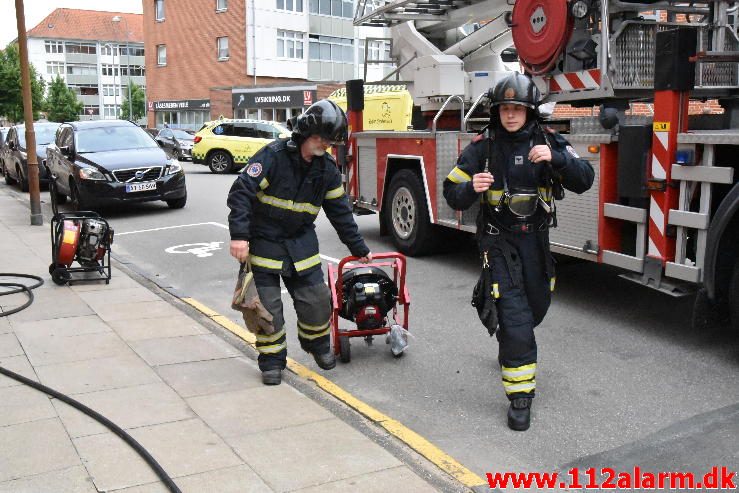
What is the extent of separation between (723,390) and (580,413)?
981mm

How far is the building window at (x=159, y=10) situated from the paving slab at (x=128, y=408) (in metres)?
51.9

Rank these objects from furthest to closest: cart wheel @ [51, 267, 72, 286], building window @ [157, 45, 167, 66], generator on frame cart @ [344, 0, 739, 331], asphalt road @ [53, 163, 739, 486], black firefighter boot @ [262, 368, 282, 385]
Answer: building window @ [157, 45, 167, 66], cart wheel @ [51, 267, 72, 286], generator on frame cart @ [344, 0, 739, 331], black firefighter boot @ [262, 368, 282, 385], asphalt road @ [53, 163, 739, 486]

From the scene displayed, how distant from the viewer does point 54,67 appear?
10031 centimetres

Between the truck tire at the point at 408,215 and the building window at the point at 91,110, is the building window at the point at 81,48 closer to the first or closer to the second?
the building window at the point at 91,110

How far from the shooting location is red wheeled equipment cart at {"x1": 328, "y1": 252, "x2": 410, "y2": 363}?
538 centimetres

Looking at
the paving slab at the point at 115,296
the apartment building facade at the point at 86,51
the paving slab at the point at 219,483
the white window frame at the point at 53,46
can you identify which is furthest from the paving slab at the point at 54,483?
the white window frame at the point at 53,46

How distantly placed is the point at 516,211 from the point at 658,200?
1.78 m

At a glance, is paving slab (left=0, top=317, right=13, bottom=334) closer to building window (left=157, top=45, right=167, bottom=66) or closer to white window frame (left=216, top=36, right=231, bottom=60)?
white window frame (left=216, top=36, right=231, bottom=60)

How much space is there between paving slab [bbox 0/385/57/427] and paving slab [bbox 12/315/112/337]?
1.29m

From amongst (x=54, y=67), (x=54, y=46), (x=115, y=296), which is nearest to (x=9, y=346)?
(x=115, y=296)

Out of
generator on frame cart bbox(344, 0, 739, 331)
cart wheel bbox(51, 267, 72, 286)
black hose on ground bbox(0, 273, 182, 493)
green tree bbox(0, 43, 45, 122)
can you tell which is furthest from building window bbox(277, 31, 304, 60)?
black hose on ground bbox(0, 273, 182, 493)

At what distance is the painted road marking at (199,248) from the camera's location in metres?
9.99

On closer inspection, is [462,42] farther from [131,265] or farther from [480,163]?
[480,163]

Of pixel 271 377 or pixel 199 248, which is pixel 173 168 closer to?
pixel 199 248
